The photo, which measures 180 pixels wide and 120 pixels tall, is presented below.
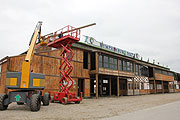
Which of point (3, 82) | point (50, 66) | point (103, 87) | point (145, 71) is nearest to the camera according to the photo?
point (3, 82)

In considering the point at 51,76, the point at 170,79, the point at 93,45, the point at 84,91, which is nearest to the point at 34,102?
the point at 51,76

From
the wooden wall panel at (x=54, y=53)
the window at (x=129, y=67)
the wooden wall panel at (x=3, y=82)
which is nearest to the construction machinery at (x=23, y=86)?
the wooden wall panel at (x=3, y=82)

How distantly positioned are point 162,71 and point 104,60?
23.4 m

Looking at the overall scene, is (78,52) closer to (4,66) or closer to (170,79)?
(4,66)

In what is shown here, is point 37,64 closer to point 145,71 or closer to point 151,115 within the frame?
point 151,115

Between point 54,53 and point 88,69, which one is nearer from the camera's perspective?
point 54,53

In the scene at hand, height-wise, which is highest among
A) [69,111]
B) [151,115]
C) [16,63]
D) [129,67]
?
[129,67]

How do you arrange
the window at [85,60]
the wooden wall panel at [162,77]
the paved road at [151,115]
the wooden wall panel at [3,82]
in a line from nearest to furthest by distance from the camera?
the paved road at [151,115], the wooden wall panel at [3,82], the window at [85,60], the wooden wall panel at [162,77]

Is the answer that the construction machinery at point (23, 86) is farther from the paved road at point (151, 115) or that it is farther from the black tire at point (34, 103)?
the paved road at point (151, 115)

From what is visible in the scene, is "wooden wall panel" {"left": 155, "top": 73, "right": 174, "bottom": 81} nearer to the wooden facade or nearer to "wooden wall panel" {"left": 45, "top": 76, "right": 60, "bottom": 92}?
the wooden facade

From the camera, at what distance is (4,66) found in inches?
622

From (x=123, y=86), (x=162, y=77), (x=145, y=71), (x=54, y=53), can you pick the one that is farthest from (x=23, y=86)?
(x=162, y=77)

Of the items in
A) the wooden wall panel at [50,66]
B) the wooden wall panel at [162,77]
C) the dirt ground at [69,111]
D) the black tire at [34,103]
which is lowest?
the dirt ground at [69,111]

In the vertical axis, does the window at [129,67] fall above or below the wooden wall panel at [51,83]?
above
